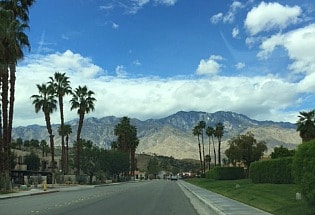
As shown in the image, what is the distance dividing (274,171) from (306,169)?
24.3m

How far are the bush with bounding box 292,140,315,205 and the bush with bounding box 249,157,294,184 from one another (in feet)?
53.5

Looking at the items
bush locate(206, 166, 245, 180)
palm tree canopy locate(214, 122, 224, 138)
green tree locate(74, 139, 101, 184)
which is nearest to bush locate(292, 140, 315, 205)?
bush locate(206, 166, 245, 180)

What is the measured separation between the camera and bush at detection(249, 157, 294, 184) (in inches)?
1524

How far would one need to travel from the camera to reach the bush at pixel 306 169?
17.6 meters

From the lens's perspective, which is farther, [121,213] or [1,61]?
[1,61]

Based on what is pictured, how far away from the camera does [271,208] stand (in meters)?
21.1

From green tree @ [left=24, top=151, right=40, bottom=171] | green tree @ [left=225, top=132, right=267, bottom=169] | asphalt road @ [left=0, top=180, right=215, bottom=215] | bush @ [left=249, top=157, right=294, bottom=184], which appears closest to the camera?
asphalt road @ [left=0, top=180, right=215, bottom=215]

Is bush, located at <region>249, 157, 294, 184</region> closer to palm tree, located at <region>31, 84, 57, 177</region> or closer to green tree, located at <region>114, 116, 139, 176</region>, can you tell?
palm tree, located at <region>31, 84, 57, 177</region>

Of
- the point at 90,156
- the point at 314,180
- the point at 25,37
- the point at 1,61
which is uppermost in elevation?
the point at 25,37

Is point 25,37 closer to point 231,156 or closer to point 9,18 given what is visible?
point 9,18

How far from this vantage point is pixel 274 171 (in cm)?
4200

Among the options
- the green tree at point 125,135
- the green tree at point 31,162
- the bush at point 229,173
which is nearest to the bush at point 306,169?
the bush at point 229,173

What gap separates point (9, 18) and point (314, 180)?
3493cm

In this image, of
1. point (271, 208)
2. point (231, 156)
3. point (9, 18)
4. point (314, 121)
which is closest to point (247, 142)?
point (231, 156)
